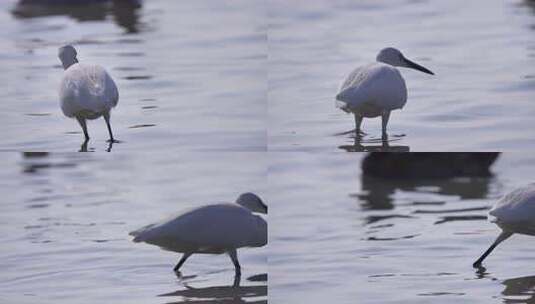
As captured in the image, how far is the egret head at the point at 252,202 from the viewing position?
592cm

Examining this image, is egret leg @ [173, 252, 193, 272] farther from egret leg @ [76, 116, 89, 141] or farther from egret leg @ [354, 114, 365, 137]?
egret leg @ [354, 114, 365, 137]

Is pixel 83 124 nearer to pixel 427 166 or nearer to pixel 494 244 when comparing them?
pixel 494 244

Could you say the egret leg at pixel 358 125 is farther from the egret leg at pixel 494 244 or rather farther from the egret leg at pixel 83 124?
the egret leg at pixel 83 124

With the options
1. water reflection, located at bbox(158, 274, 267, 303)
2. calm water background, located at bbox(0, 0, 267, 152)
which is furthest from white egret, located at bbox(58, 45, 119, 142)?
water reflection, located at bbox(158, 274, 267, 303)

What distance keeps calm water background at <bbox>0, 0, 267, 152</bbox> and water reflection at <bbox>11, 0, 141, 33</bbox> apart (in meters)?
0.01

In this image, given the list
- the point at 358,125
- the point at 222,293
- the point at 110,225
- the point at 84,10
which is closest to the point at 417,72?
the point at 358,125

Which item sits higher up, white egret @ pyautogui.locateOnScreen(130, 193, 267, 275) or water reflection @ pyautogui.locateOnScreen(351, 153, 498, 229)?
white egret @ pyautogui.locateOnScreen(130, 193, 267, 275)

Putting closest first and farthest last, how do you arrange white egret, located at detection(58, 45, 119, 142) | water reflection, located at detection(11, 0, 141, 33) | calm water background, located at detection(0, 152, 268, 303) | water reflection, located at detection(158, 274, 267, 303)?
water reflection, located at detection(158, 274, 267, 303) → calm water background, located at detection(0, 152, 268, 303) → white egret, located at detection(58, 45, 119, 142) → water reflection, located at detection(11, 0, 141, 33)

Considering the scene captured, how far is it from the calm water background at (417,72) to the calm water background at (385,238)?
272mm

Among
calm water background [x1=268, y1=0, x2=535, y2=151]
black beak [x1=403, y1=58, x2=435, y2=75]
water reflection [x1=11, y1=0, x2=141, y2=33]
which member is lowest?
calm water background [x1=268, y1=0, x2=535, y2=151]

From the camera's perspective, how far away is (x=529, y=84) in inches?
274

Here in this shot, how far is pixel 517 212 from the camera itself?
5738 millimetres

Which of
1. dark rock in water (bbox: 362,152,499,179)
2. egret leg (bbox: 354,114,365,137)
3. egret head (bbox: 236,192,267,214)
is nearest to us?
egret head (bbox: 236,192,267,214)

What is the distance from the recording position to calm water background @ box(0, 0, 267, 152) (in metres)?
6.26
